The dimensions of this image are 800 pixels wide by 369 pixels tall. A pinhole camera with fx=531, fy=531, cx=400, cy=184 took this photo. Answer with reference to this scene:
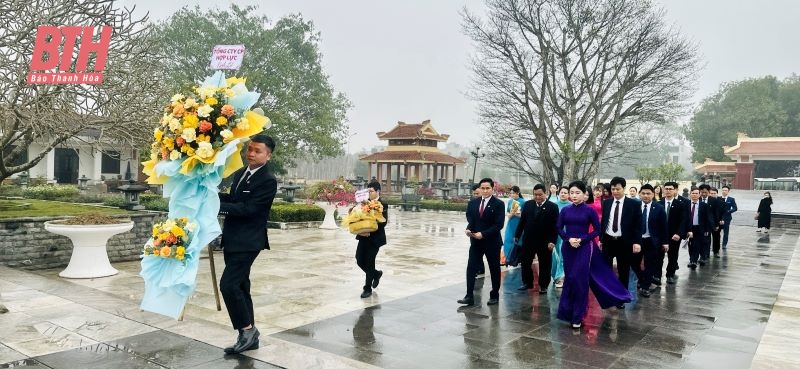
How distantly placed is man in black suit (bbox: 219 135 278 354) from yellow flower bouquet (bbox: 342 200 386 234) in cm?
263

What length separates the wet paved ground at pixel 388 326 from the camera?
4324mm

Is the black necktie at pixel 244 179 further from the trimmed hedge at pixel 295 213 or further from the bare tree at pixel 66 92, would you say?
the trimmed hedge at pixel 295 213

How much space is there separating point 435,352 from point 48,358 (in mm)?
3040

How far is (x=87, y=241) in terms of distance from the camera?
746 centimetres

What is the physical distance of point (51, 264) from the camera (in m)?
8.20

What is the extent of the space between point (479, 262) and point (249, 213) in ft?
11.2

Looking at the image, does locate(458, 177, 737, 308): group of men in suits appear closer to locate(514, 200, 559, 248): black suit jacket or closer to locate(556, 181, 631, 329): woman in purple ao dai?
locate(514, 200, 559, 248): black suit jacket

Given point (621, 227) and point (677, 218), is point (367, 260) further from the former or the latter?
point (677, 218)

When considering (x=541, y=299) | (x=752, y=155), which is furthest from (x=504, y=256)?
(x=752, y=155)

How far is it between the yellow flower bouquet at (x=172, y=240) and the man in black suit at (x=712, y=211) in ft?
35.6

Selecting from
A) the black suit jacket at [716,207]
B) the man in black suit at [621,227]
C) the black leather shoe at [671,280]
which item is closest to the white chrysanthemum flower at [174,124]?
the man in black suit at [621,227]

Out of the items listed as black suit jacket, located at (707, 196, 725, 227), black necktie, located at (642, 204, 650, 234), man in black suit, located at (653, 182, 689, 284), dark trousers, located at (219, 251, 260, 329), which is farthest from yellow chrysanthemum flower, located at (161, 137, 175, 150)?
black suit jacket, located at (707, 196, 725, 227)

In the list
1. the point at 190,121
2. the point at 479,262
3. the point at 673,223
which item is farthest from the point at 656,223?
the point at 190,121

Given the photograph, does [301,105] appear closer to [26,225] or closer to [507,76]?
[507,76]
